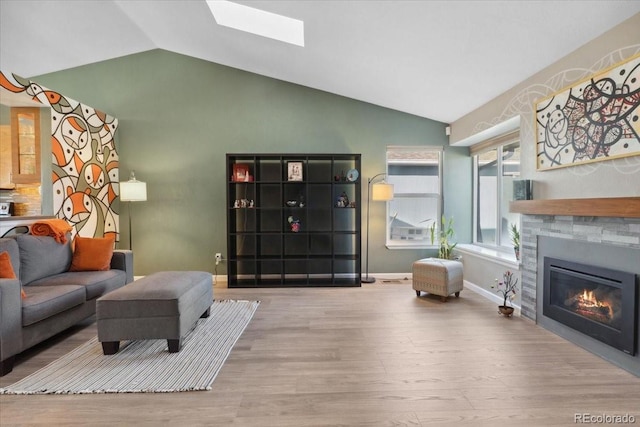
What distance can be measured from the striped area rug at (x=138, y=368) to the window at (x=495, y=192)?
3.64m

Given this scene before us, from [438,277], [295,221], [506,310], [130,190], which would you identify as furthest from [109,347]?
[506,310]

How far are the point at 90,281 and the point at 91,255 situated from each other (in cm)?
50

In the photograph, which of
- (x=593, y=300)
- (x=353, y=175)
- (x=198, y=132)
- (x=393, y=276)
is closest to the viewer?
(x=593, y=300)

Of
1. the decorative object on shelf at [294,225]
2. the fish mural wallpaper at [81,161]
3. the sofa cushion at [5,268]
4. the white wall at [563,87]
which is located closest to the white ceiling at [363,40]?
the white wall at [563,87]

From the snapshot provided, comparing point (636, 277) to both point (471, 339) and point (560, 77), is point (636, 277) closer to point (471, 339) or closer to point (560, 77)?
point (471, 339)

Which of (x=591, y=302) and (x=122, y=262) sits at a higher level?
(x=122, y=262)

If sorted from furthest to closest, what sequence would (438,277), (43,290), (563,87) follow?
(438,277)
(563,87)
(43,290)

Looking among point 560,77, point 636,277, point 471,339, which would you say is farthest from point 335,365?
point 560,77

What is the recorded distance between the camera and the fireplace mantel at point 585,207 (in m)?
1.92

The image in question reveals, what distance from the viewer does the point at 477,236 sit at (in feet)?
15.3

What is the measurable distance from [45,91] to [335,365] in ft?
14.2

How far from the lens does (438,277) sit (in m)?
3.64

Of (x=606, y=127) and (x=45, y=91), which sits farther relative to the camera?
(x=45, y=91)

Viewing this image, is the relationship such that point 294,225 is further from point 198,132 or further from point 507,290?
point 507,290
